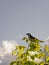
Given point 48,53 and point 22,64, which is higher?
point 48,53

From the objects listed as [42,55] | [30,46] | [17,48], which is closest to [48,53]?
[42,55]

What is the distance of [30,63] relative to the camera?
715 cm

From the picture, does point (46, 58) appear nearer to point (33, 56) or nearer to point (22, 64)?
point (33, 56)

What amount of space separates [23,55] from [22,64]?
0.49 meters

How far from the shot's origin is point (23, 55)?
7.58 meters

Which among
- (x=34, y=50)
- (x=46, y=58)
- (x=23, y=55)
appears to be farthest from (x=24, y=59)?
(x=46, y=58)

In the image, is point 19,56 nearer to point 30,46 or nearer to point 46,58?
point 30,46

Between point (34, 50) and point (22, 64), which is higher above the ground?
point (34, 50)

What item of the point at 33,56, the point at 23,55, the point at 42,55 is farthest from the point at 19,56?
the point at 42,55

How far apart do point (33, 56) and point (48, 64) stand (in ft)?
2.53

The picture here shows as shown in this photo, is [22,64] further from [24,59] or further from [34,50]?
[34,50]

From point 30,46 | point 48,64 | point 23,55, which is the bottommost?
point 48,64

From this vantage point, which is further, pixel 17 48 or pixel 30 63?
pixel 17 48

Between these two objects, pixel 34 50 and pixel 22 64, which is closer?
pixel 22 64
